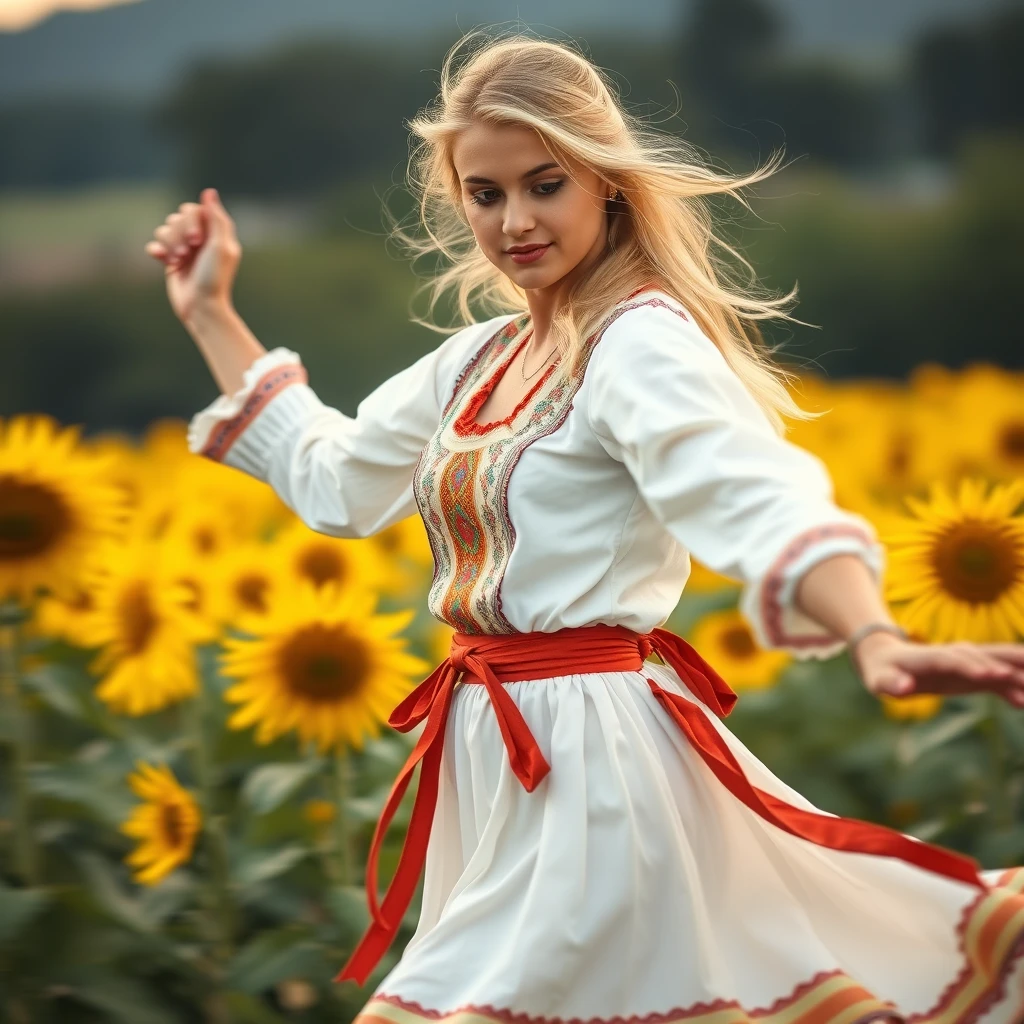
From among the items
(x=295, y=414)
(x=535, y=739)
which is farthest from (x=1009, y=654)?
(x=295, y=414)

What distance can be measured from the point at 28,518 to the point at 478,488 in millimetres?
Result: 1308

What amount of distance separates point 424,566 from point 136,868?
5.18 feet

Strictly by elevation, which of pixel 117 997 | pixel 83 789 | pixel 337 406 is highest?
pixel 337 406

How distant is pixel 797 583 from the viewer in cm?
149

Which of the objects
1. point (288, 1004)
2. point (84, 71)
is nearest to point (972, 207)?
point (84, 71)

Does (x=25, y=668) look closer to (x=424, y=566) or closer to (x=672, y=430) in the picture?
(x=424, y=566)

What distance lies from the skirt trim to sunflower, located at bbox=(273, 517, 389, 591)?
1758 mm

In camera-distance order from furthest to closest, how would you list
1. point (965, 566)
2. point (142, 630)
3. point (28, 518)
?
point (142, 630)
point (28, 518)
point (965, 566)

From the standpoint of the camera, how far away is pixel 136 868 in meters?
3.11

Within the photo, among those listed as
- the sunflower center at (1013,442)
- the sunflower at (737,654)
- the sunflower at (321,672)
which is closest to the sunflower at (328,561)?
the sunflower at (321,672)

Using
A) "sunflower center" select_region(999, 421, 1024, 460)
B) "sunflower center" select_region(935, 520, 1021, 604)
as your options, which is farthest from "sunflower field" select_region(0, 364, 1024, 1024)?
"sunflower center" select_region(999, 421, 1024, 460)

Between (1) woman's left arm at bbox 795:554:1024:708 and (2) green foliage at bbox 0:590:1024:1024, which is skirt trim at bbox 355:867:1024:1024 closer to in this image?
(1) woman's left arm at bbox 795:554:1024:708

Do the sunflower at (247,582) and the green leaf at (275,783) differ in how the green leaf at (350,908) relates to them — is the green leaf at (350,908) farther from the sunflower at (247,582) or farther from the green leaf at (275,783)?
the sunflower at (247,582)

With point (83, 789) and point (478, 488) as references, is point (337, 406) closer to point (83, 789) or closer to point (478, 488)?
point (83, 789)
